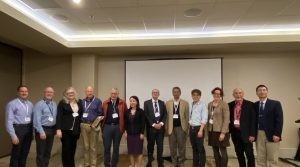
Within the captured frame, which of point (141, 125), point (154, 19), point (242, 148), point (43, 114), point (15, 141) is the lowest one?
point (242, 148)

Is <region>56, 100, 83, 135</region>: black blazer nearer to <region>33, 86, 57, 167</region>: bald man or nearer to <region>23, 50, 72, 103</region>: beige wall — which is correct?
<region>33, 86, 57, 167</region>: bald man

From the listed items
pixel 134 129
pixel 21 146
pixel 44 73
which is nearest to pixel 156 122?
pixel 134 129

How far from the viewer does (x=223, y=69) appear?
5.69m

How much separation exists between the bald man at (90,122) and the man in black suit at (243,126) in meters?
2.15

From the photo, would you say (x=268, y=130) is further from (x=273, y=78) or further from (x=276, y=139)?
(x=273, y=78)

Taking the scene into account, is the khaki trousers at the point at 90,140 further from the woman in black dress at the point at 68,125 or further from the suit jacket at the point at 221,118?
the suit jacket at the point at 221,118

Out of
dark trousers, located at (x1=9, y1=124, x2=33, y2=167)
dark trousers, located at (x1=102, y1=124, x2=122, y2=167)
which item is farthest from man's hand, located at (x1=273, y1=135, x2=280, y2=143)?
dark trousers, located at (x1=9, y1=124, x2=33, y2=167)

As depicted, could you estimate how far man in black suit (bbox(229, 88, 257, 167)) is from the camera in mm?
3443

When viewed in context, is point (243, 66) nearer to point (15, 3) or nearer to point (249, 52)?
point (249, 52)

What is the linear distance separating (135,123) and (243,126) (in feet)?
5.26

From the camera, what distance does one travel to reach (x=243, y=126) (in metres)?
3.47

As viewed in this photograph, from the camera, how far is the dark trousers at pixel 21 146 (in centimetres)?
339

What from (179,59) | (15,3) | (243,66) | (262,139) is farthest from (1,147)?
(243,66)

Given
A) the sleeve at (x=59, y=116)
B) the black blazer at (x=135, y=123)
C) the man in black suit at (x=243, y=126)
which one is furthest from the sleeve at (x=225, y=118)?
the sleeve at (x=59, y=116)
